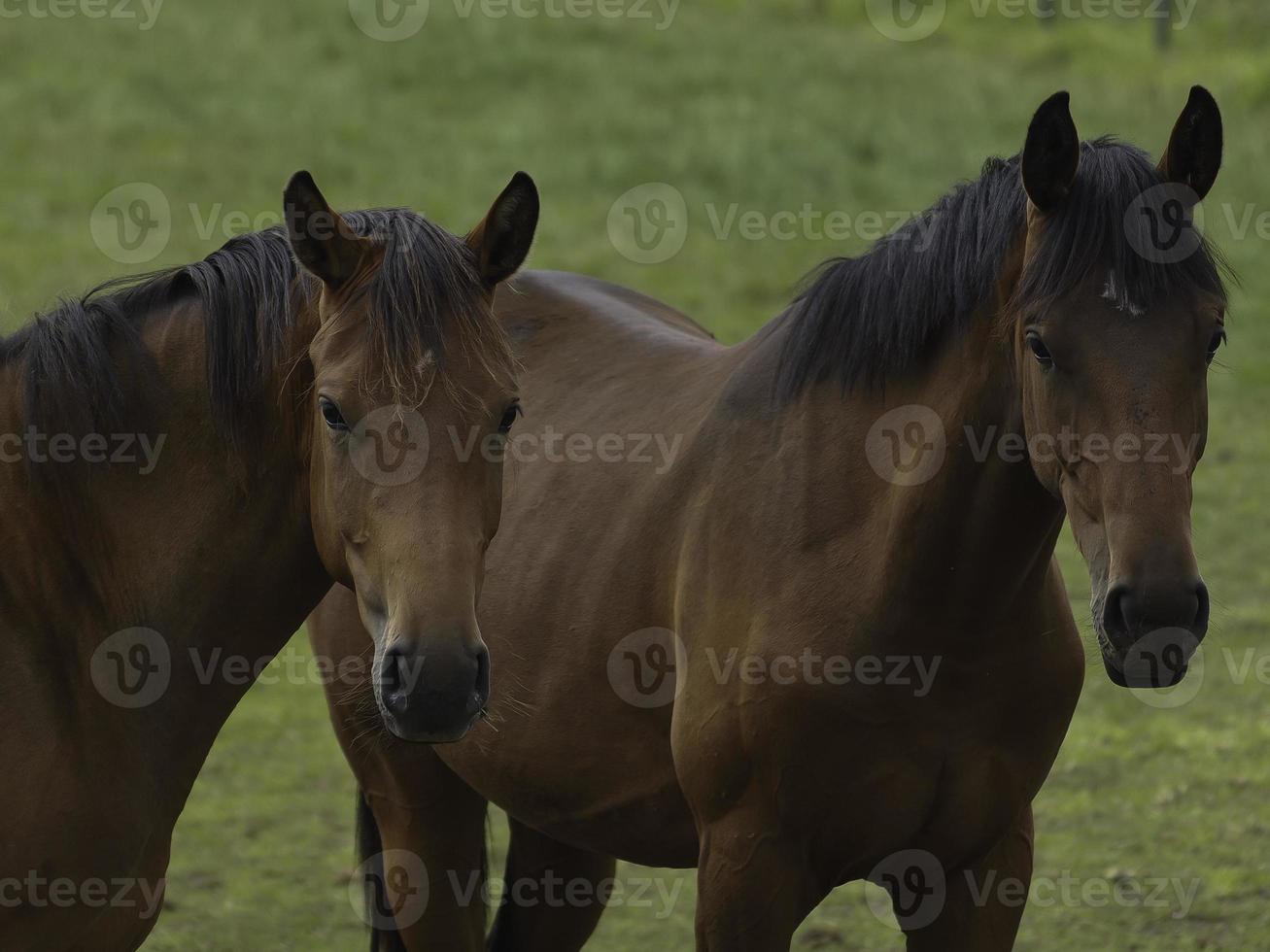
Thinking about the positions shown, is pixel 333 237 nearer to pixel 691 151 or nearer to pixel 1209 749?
pixel 1209 749

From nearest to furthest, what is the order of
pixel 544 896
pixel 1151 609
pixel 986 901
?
pixel 1151 609
pixel 986 901
pixel 544 896

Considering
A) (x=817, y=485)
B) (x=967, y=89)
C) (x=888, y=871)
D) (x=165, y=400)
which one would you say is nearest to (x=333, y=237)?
(x=165, y=400)

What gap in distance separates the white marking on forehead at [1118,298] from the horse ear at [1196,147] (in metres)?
0.36

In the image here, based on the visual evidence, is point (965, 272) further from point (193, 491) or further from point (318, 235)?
point (193, 491)

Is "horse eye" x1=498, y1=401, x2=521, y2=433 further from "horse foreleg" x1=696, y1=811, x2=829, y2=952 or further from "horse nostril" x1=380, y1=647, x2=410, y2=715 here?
"horse foreleg" x1=696, y1=811, x2=829, y2=952

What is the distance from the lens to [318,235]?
3230 millimetres

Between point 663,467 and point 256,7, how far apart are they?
1569 cm

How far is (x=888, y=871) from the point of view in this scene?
3.94 metres

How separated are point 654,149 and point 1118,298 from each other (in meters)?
12.7

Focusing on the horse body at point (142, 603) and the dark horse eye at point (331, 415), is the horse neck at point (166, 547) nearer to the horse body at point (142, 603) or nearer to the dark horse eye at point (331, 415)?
the horse body at point (142, 603)

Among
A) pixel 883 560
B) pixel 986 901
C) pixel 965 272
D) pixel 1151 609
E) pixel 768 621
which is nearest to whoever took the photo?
pixel 1151 609

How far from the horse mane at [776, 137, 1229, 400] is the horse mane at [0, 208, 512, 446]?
98 centimetres

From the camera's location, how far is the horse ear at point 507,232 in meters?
3.43

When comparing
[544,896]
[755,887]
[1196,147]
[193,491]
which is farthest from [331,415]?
[544,896]
